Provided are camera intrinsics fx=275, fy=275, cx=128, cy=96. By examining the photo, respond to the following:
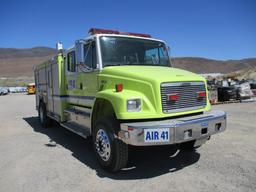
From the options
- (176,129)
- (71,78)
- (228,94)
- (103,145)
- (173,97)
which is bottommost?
(103,145)

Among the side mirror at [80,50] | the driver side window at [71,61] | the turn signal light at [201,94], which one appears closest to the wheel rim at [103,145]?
the side mirror at [80,50]

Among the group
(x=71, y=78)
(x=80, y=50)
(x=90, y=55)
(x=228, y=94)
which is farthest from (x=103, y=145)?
(x=228, y=94)

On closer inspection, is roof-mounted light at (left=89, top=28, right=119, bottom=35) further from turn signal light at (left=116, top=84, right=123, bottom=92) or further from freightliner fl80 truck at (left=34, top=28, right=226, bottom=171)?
turn signal light at (left=116, top=84, right=123, bottom=92)

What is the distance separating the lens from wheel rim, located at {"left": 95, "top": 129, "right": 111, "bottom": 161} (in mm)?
4992

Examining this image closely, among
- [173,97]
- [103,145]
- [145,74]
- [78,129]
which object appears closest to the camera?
[173,97]

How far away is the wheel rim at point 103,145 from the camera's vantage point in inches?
197

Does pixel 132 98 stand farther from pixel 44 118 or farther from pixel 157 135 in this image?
pixel 44 118

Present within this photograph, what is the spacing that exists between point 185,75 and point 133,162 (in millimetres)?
2055

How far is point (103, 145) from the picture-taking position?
201 inches

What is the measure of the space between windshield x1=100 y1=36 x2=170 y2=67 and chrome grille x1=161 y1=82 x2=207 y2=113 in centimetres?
144

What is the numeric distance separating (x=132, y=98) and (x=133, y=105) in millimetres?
122

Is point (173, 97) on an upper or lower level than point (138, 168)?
upper

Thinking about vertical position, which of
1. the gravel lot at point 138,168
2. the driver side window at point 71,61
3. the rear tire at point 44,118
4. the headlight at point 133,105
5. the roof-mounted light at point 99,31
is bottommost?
the gravel lot at point 138,168

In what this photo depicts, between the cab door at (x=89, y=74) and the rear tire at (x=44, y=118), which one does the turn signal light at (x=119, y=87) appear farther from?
the rear tire at (x=44, y=118)
